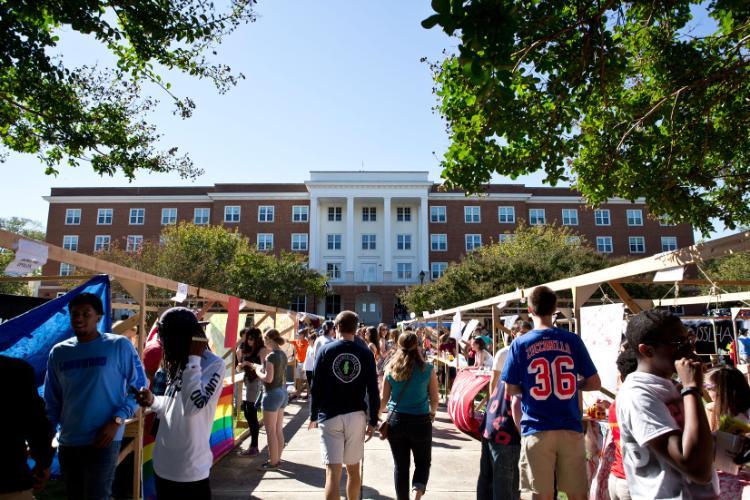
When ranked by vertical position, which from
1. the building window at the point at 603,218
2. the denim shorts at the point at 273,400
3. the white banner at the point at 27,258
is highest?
the building window at the point at 603,218

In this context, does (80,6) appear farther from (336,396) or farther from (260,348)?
(336,396)

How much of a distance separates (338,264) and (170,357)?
185ft

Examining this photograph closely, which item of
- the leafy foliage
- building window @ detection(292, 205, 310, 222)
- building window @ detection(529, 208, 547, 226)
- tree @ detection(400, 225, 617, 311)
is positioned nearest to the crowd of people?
tree @ detection(400, 225, 617, 311)

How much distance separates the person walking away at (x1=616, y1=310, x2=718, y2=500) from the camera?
6.99 ft

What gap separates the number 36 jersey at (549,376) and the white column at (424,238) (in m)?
54.3

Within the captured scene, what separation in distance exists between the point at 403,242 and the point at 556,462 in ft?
185

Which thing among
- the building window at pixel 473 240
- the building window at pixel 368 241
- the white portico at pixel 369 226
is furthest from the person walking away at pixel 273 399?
the building window at pixel 368 241

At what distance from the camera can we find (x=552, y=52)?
702 cm

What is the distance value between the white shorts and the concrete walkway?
158cm

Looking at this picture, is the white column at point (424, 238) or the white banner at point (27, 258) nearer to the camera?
the white banner at point (27, 258)

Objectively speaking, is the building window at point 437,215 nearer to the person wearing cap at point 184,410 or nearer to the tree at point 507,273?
the tree at point 507,273

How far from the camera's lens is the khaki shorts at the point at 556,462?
3.87 m

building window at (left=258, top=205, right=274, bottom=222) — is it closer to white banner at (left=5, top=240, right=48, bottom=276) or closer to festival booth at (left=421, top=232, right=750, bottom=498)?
festival booth at (left=421, top=232, right=750, bottom=498)

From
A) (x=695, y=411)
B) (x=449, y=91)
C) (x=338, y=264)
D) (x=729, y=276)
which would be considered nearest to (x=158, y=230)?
(x=338, y=264)
